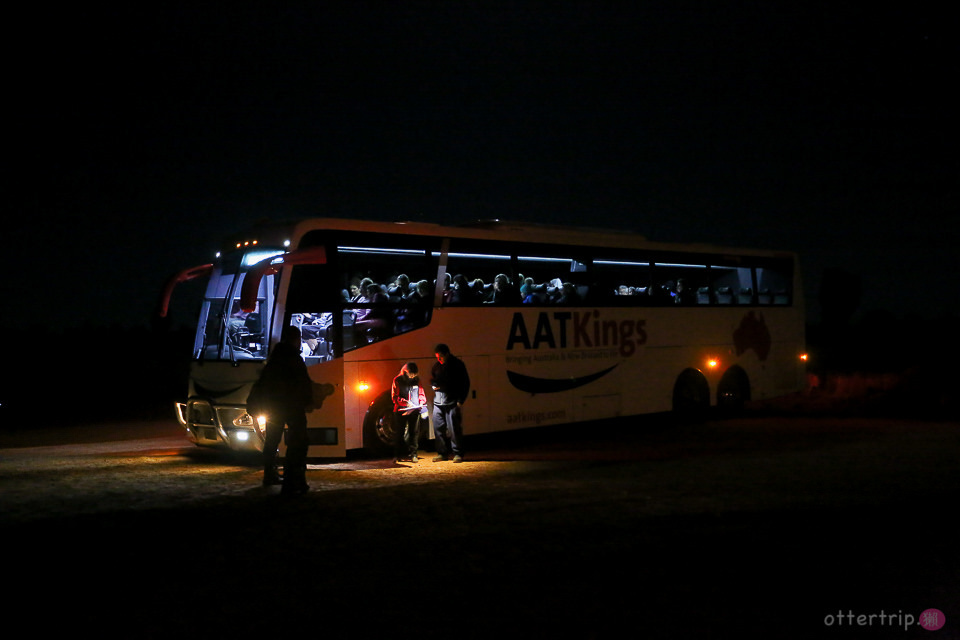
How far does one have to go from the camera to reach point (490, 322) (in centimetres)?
1568

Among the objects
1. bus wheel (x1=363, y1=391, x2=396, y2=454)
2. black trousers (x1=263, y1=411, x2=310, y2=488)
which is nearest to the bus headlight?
black trousers (x1=263, y1=411, x2=310, y2=488)

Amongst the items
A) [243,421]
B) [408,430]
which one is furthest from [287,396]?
[408,430]

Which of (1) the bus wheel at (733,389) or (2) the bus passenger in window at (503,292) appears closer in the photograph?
(2) the bus passenger in window at (503,292)

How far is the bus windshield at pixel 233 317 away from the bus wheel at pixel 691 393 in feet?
31.0

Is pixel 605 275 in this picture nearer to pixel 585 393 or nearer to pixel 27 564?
pixel 585 393

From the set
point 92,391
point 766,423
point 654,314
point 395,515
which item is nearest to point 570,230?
point 654,314

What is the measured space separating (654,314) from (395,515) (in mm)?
10362

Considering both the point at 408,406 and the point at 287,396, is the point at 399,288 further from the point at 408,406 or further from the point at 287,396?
the point at 287,396

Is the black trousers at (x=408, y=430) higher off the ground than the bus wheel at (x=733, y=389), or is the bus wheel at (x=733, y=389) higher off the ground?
the bus wheel at (x=733, y=389)

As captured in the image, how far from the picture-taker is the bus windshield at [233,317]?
1313 cm

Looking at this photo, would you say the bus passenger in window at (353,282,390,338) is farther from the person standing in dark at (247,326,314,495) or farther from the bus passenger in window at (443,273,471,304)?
the person standing in dark at (247,326,314,495)

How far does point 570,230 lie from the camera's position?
1784 cm

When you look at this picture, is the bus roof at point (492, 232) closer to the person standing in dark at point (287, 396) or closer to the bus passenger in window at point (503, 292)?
the bus passenger in window at point (503, 292)

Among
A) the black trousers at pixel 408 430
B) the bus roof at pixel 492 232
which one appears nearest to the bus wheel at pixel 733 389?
the bus roof at pixel 492 232
